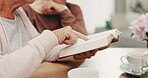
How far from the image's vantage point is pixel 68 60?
124cm

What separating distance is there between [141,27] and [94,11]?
346 centimetres

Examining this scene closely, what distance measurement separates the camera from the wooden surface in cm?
103

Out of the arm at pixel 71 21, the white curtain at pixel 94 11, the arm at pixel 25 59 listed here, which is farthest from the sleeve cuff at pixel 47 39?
the white curtain at pixel 94 11

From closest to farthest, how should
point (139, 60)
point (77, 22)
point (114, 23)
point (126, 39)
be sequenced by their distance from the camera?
point (139, 60), point (77, 22), point (126, 39), point (114, 23)

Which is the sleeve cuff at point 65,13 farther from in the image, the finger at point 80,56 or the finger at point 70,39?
the finger at point 70,39

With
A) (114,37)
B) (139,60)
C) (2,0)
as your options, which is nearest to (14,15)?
(2,0)

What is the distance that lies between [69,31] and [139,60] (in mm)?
340

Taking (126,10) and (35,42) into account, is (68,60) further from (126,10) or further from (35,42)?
(126,10)

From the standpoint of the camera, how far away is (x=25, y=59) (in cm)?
86

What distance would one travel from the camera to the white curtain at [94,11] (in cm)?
464

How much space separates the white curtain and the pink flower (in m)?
3.24

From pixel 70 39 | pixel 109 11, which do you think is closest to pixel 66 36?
pixel 70 39

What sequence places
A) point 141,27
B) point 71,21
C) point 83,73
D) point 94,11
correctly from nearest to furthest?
point 83,73 → point 141,27 → point 71,21 → point 94,11

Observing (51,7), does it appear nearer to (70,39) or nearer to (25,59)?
(70,39)
